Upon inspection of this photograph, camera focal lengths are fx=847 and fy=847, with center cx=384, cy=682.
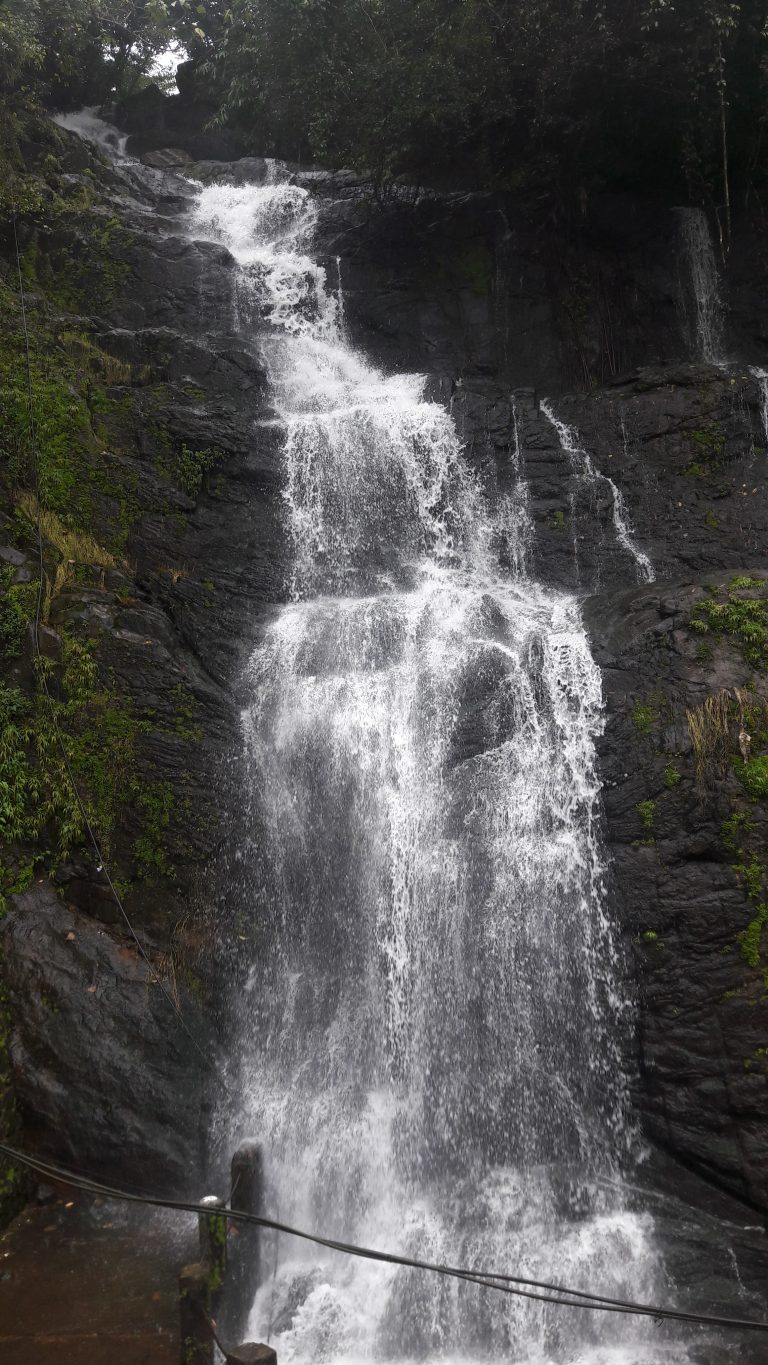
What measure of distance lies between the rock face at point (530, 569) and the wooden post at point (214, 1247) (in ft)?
4.88

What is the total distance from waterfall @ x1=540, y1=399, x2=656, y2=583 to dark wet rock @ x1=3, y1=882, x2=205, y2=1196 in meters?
8.35

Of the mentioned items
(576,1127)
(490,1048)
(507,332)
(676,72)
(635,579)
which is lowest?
(576,1127)

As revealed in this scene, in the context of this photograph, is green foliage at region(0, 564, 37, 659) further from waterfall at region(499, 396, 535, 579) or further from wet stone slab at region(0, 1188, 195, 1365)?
waterfall at region(499, 396, 535, 579)

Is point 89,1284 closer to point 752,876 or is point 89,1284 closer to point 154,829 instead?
point 154,829

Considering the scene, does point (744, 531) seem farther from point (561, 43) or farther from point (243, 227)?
point (243, 227)

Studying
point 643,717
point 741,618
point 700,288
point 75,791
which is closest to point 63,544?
point 75,791

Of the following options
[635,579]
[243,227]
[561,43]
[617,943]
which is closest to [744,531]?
[635,579]

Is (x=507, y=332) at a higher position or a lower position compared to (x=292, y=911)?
higher

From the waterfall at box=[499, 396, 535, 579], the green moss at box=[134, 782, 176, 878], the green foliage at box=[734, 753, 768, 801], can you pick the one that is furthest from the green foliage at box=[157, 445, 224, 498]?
the green foliage at box=[734, 753, 768, 801]

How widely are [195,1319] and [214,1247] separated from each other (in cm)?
46

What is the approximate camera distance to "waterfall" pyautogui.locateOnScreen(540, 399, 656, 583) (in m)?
12.1

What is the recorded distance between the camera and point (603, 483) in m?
A: 12.9

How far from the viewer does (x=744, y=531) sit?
12.1 metres

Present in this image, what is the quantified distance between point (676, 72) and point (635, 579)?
29.5 ft
